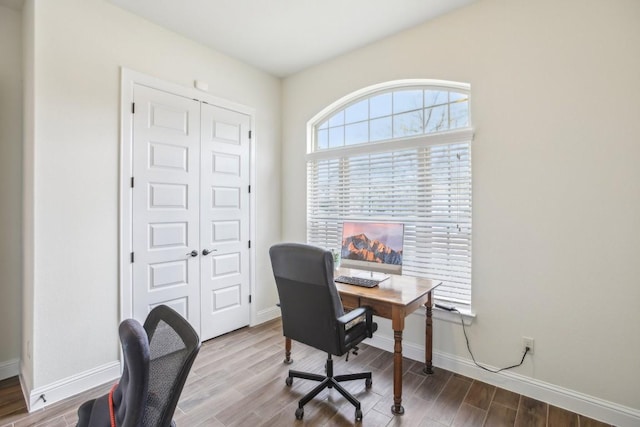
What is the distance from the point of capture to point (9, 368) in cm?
247

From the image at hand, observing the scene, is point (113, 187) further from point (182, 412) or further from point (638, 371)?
point (638, 371)

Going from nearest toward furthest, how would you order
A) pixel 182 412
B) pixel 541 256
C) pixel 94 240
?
pixel 182 412
pixel 541 256
pixel 94 240

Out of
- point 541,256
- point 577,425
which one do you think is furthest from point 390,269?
point 577,425

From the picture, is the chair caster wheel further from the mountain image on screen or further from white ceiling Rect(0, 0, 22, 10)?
white ceiling Rect(0, 0, 22, 10)

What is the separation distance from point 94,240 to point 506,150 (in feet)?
10.4

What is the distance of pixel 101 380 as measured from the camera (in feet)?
7.82

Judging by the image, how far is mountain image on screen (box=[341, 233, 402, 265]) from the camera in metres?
2.46

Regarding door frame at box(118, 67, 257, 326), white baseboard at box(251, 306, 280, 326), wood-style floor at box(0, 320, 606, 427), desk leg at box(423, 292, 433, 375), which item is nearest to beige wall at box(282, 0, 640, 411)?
desk leg at box(423, 292, 433, 375)

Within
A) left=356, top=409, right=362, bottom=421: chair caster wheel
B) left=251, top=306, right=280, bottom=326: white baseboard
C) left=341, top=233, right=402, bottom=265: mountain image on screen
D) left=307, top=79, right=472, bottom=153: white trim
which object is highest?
left=307, top=79, right=472, bottom=153: white trim

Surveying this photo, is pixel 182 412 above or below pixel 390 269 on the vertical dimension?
below

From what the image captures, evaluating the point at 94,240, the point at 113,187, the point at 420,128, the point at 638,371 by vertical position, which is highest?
the point at 420,128

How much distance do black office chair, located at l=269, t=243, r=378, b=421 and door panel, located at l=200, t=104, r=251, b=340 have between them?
1268 millimetres

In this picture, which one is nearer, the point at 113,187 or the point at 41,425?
the point at 41,425

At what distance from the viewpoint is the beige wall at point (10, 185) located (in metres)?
2.42
